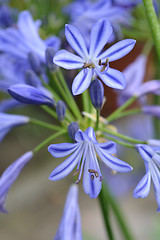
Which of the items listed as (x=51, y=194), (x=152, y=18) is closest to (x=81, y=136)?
(x=152, y=18)

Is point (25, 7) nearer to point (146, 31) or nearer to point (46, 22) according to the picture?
point (46, 22)

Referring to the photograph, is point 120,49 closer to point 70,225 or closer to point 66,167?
point 66,167

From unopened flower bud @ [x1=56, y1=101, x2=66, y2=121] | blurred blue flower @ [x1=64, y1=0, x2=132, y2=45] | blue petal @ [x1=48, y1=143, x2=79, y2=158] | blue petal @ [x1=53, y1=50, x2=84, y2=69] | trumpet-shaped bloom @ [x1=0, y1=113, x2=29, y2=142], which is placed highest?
blurred blue flower @ [x1=64, y1=0, x2=132, y2=45]

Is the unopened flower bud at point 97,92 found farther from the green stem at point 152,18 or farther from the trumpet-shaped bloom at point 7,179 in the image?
the trumpet-shaped bloom at point 7,179

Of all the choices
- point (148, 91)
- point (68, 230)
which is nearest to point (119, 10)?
point (148, 91)

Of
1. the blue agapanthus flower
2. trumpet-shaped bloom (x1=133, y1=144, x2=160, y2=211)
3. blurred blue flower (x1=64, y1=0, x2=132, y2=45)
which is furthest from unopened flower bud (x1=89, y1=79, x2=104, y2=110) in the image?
blurred blue flower (x1=64, y1=0, x2=132, y2=45)

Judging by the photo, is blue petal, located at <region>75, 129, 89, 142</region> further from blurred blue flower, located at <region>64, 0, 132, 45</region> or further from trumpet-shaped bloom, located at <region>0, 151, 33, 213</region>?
blurred blue flower, located at <region>64, 0, 132, 45</region>

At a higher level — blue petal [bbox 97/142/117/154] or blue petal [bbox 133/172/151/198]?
blue petal [bbox 97/142/117/154]
